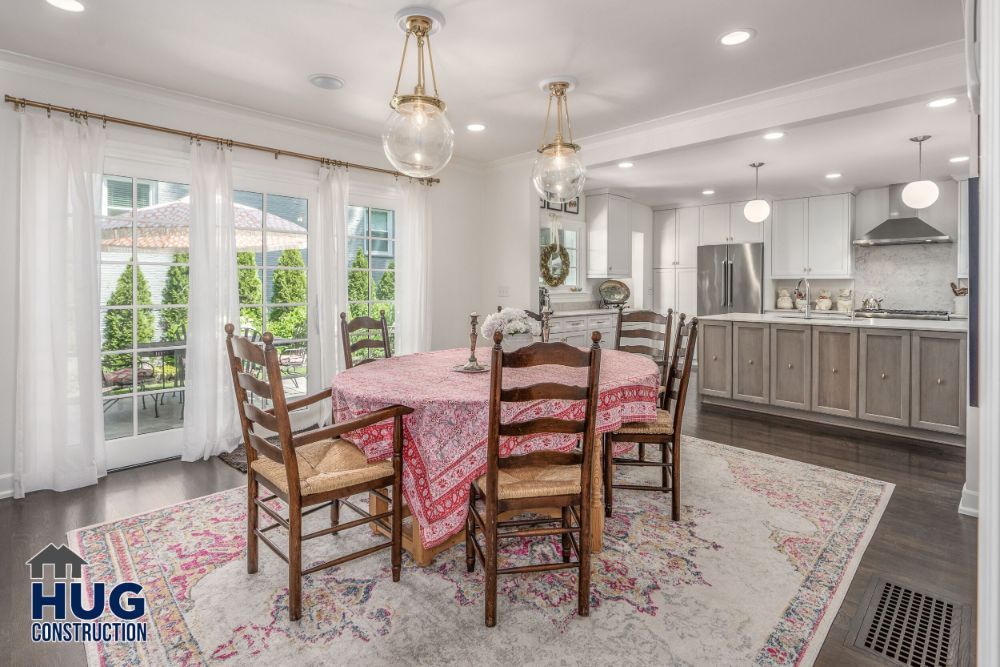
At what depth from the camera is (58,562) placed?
238cm

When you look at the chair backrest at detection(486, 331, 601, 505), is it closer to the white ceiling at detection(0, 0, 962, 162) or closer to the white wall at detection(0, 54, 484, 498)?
the white ceiling at detection(0, 0, 962, 162)

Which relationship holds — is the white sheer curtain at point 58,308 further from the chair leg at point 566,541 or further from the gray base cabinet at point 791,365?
the gray base cabinet at point 791,365

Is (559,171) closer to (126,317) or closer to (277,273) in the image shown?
(277,273)

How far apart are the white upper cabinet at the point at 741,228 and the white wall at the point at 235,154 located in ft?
13.0

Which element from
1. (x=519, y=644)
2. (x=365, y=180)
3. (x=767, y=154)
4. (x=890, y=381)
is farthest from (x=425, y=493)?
(x=767, y=154)

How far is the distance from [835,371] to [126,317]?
217 inches

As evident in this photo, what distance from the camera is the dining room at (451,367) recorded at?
1.92 m

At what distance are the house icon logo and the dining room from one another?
0.07ft

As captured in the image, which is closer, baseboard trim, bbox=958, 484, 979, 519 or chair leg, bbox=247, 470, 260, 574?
chair leg, bbox=247, 470, 260, 574

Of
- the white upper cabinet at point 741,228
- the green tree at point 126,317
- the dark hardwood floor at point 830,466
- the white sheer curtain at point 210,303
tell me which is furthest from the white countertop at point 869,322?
the green tree at point 126,317

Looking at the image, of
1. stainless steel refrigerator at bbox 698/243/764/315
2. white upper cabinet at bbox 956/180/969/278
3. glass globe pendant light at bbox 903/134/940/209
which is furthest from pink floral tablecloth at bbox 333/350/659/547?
white upper cabinet at bbox 956/180/969/278

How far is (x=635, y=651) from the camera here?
5.91 feet

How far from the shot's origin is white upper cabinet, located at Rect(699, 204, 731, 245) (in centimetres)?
766

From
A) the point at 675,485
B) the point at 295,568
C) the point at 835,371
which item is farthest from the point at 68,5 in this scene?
the point at 835,371
